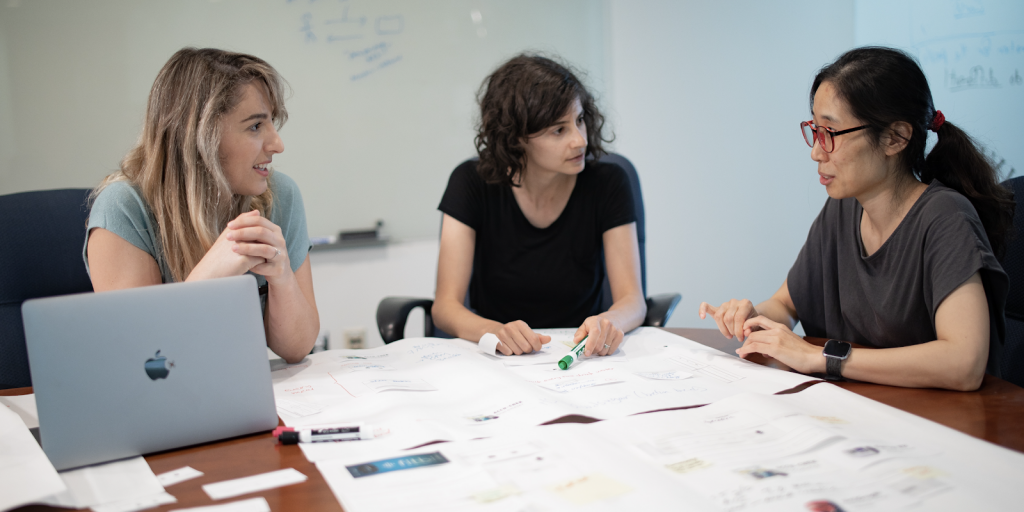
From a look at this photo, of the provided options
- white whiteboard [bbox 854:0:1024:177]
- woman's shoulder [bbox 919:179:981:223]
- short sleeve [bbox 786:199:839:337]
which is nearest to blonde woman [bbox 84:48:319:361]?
short sleeve [bbox 786:199:839:337]

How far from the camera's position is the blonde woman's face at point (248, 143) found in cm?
136

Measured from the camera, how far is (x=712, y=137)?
3.32 m

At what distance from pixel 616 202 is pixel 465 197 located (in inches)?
17.4

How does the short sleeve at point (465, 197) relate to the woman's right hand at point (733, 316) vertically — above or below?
above

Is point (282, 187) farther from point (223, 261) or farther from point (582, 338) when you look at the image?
point (582, 338)

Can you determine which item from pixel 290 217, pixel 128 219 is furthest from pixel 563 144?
pixel 128 219

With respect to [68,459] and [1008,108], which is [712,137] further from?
[68,459]

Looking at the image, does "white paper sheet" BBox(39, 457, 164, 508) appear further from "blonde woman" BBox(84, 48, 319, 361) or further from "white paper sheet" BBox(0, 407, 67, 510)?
"blonde woman" BBox(84, 48, 319, 361)

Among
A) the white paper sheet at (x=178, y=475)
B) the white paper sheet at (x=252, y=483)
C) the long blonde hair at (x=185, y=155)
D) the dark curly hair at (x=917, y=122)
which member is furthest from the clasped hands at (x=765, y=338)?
the long blonde hair at (x=185, y=155)

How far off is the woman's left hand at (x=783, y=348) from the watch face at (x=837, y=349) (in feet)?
0.05

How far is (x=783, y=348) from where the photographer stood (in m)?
1.15

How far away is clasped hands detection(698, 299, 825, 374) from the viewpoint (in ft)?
3.70

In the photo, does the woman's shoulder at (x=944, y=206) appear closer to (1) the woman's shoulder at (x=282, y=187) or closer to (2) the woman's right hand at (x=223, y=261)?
(2) the woman's right hand at (x=223, y=261)

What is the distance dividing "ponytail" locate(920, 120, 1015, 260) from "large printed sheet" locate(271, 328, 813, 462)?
1.71 feet
